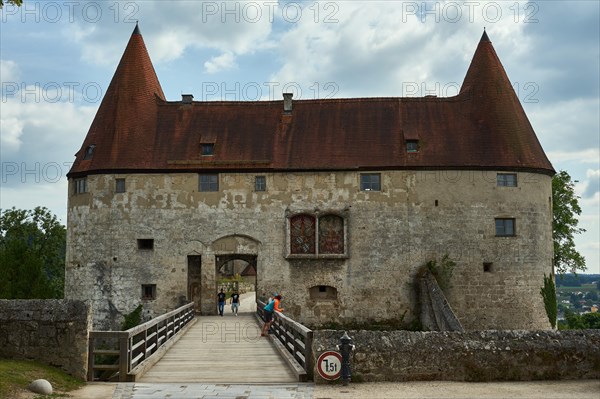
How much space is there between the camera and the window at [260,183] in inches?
1216

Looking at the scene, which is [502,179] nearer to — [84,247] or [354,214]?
[354,214]

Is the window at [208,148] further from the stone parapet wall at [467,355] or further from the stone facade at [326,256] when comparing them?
the stone parapet wall at [467,355]

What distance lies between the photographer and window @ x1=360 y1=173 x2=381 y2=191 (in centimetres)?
3072

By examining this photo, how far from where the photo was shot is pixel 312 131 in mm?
32719

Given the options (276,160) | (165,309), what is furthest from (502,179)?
(165,309)

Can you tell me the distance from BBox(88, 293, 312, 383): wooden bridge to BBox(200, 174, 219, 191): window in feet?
32.3

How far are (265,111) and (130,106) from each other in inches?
270

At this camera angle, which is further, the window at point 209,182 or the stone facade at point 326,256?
the window at point 209,182

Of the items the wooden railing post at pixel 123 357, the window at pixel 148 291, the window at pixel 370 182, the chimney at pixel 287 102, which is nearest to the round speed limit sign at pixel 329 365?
the wooden railing post at pixel 123 357

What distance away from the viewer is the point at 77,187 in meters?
32.0

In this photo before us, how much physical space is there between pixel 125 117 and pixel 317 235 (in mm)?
11375

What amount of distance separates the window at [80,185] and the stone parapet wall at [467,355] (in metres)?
22.5

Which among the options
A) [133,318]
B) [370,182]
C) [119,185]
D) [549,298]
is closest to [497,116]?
[370,182]

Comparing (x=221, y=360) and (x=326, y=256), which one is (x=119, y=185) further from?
(x=221, y=360)
